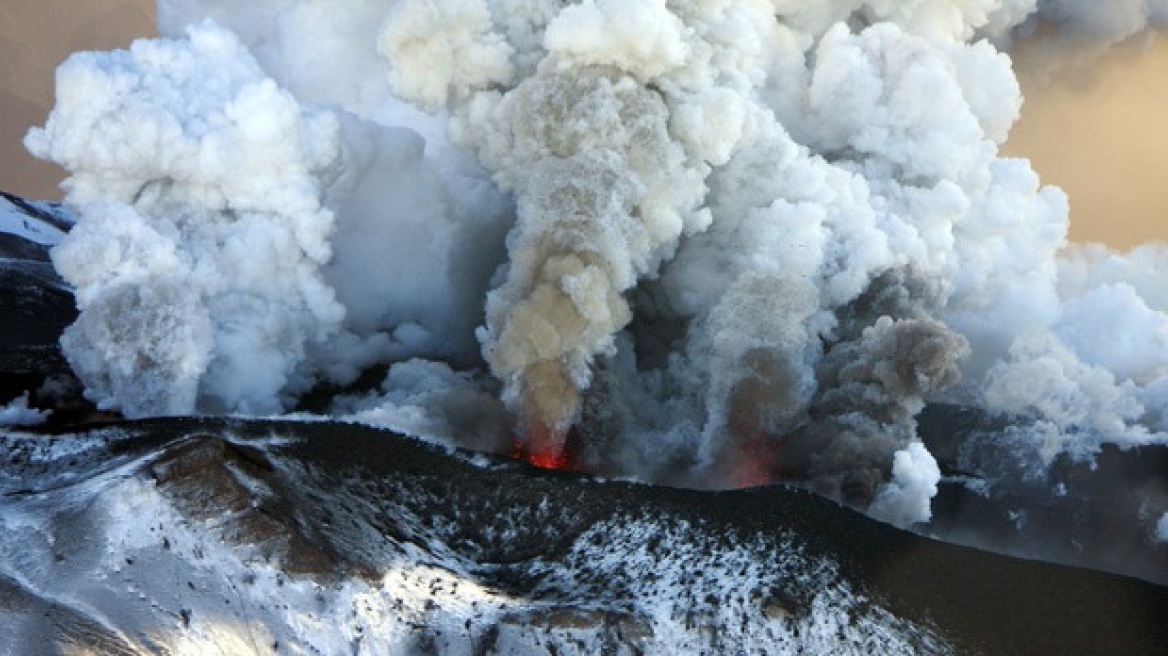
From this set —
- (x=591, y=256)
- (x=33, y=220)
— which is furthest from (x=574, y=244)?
(x=33, y=220)

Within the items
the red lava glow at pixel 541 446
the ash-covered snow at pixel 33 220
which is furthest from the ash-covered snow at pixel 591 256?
the ash-covered snow at pixel 33 220

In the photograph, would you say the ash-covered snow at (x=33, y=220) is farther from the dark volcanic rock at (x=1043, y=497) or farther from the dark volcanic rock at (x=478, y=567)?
the dark volcanic rock at (x=1043, y=497)

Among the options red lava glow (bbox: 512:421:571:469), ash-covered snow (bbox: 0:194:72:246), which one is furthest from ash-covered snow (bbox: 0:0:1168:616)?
ash-covered snow (bbox: 0:194:72:246)

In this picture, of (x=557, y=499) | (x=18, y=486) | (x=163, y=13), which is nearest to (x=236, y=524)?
(x=18, y=486)

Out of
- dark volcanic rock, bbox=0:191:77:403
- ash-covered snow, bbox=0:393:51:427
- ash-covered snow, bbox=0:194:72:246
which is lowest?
ash-covered snow, bbox=0:393:51:427

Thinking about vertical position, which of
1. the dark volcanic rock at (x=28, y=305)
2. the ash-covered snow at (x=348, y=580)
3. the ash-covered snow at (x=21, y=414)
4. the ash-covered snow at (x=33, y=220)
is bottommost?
the ash-covered snow at (x=348, y=580)

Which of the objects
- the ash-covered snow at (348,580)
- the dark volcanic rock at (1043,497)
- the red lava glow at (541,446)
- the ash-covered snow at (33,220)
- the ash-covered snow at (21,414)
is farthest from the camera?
the ash-covered snow at (33,220)

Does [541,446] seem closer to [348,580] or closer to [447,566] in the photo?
[447,566]

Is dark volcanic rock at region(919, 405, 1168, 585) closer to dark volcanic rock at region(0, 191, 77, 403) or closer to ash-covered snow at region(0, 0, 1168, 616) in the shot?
ash-covered snow at region(0, 0, 1168, 616)
